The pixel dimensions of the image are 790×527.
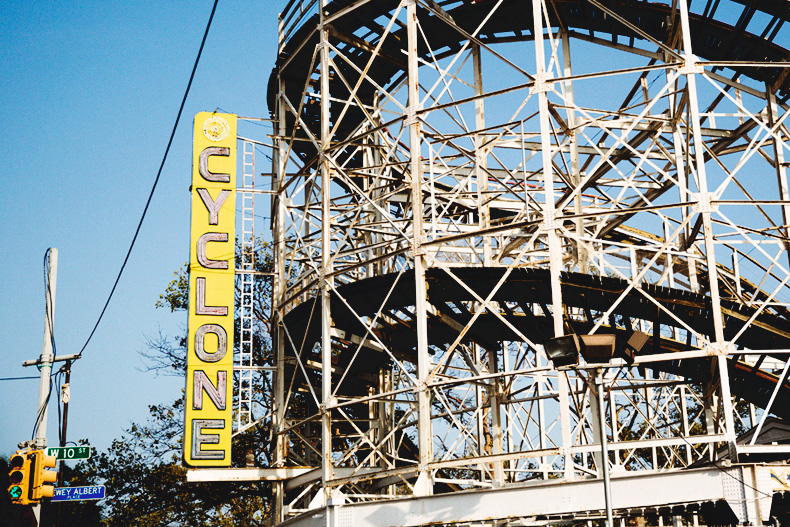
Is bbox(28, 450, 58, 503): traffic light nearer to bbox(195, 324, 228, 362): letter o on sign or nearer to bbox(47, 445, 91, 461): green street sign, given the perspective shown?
bbox(47, 445, 91, 461): green street sign

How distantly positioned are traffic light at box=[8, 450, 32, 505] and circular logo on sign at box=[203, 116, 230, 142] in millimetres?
10487

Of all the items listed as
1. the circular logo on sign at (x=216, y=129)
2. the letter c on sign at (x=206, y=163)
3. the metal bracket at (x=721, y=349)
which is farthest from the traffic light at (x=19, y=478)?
the circular logo on sign at (x=216, y=129)

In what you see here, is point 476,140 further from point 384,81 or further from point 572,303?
point 572,303

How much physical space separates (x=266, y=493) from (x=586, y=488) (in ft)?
47.0

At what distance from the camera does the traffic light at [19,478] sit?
13617mm

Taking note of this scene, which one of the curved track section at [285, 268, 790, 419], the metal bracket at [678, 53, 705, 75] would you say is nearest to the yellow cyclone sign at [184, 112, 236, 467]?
the curved track section at [285, 268, 790, 419]

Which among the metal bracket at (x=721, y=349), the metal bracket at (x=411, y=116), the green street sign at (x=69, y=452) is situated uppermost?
the metal bracket at (x=411, y=116)

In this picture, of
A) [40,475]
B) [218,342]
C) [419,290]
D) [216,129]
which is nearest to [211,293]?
[218,342]

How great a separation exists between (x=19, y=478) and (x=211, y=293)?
7962mm

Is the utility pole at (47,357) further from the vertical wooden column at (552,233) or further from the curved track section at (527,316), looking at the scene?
the vertical wooden column at (552,233)

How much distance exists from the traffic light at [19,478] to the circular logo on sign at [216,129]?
10487mm

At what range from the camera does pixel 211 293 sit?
69.2ft

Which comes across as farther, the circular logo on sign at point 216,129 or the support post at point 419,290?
the circular logo on sign at point 216,129

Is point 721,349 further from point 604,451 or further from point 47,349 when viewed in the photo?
point 47,349
